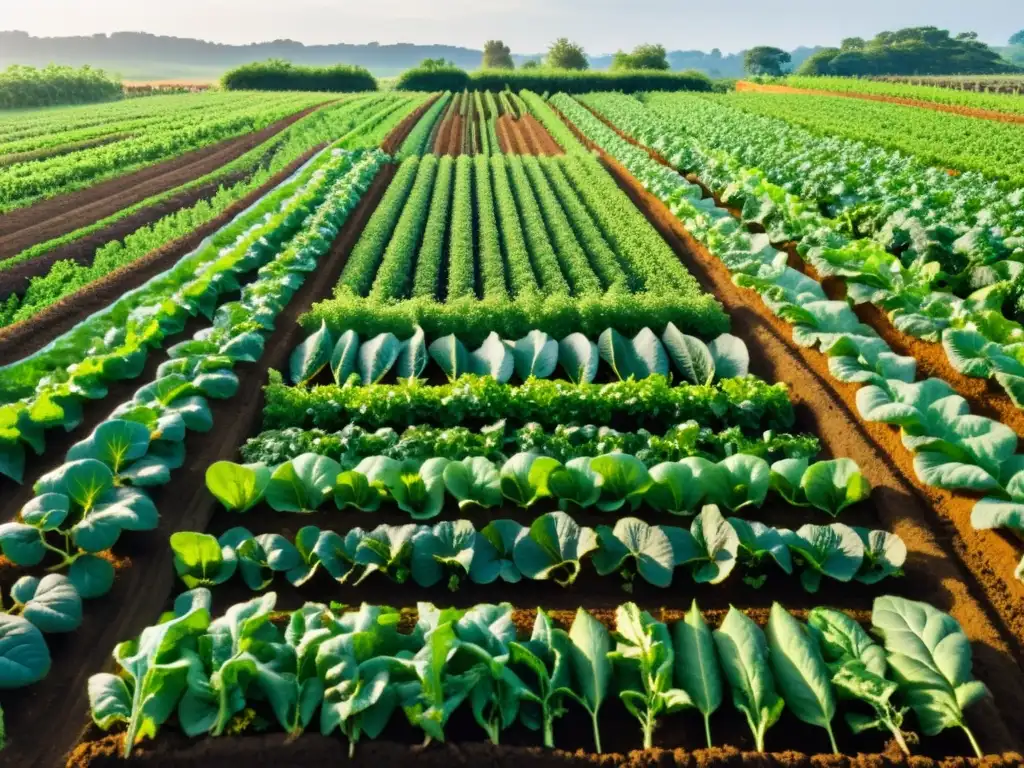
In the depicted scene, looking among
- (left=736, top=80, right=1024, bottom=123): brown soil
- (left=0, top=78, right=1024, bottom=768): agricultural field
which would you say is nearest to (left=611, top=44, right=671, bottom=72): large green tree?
(left=736, top=80, right=1024, bottom=123): brown soil

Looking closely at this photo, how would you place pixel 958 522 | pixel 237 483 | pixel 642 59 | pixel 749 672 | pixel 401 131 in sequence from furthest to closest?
pixel 642 59 < pixel 401 131 < pixel 237 483 < pixel 958 522 < pixel 749 672

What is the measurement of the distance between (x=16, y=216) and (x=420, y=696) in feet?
54.2

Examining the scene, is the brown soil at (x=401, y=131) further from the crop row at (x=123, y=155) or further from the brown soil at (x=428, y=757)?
the brown soil at (x=428, y=757)

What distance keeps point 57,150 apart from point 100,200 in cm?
896

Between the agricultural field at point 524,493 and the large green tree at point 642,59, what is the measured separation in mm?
61193

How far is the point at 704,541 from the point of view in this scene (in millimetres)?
4660

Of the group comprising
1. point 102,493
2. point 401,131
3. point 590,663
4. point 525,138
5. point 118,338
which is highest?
point 401,131

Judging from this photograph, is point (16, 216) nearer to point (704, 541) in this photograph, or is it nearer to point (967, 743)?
point (704, 541)

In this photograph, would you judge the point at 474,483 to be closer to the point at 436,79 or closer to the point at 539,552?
the point at 539,552

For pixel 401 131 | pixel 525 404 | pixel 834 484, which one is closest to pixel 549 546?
pixel 525 404

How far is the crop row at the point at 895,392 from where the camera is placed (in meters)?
4.93

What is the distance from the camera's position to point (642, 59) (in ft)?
220

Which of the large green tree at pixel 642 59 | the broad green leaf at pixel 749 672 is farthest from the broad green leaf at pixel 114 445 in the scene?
the large green tree at pixel 642 59

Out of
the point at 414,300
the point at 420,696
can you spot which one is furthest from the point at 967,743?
the point at 414,300
